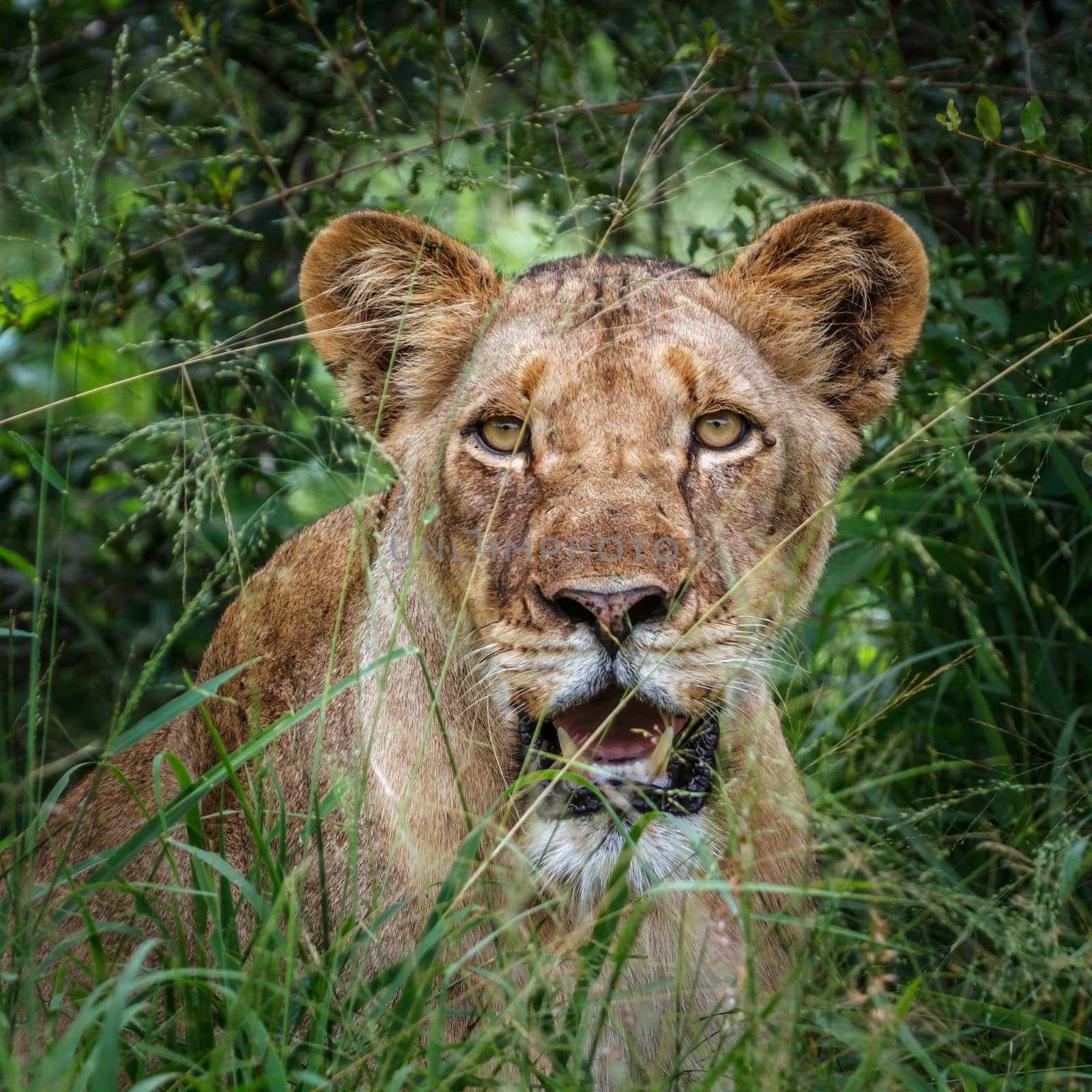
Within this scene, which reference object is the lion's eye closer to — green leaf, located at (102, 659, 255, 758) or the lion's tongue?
the lion's tongue

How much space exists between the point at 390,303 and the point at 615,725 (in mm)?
1310

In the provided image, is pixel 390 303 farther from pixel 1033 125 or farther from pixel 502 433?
pixel 1033 125

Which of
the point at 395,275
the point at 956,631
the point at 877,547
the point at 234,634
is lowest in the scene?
the point at 956,631

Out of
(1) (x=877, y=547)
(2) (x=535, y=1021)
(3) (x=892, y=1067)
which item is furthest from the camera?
(1) (x=877, y=547)

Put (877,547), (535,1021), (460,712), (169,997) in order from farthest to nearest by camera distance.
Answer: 1. (877,547)
2. (460,712)
3. (169,997)
4. (535,1021)

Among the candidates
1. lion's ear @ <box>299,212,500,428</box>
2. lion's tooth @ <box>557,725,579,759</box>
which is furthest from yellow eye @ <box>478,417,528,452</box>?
lion's tooth @ <box>557,725,579,759</box>

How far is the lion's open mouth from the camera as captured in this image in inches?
96.5

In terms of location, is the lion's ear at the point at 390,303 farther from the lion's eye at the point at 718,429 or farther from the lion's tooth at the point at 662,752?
the lion's tooth at the point at 662,752

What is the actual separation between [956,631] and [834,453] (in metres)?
1.05

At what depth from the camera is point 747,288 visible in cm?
325

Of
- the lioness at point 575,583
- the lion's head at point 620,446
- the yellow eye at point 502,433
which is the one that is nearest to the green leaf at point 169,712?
the lioness at point 575,583

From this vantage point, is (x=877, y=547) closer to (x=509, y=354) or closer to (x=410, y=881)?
(x=509, y=354)

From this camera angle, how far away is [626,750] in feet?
8.33

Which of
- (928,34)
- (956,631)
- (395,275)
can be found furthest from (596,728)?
(928,34)
